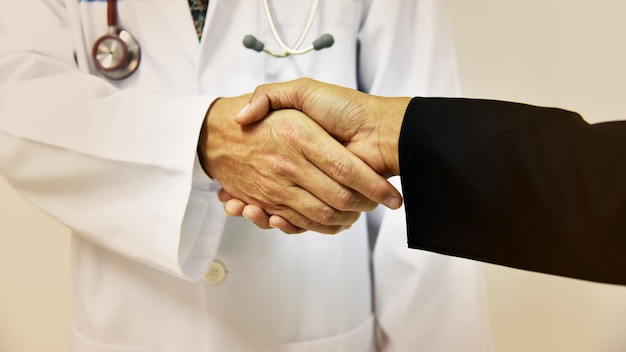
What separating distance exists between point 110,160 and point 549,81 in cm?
81

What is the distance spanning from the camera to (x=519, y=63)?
37.5 inches

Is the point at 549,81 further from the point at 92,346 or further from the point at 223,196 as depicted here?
the point at 92,346

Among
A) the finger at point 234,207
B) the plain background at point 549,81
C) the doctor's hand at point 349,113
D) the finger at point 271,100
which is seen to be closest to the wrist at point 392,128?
the doctor's hand at point 349,113

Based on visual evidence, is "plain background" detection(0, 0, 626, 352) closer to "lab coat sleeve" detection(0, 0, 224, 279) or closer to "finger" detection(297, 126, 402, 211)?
"finger" detection(297, 126, 402, 211)

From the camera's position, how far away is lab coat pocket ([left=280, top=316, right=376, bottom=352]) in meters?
0.74

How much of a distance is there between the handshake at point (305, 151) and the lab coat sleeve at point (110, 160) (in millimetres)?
51

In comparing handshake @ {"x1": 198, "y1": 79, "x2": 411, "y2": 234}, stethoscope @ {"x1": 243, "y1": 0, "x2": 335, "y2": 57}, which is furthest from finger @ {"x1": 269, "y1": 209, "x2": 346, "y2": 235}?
stethoscope @ {"x1": 243, "y1": 0, "x2": 335, "y2": 57}

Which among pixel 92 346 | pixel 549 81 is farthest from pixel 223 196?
pixel 549 81

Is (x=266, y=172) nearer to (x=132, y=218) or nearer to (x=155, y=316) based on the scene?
(x=132, y=218)

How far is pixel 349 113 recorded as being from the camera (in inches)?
24.2

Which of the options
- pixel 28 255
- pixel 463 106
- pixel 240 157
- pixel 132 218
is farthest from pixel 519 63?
pixel 28 255

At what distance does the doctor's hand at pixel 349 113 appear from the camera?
0.59 m

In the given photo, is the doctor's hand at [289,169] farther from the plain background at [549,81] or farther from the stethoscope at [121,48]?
the plain background at [549,81]

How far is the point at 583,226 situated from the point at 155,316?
0.61 m
